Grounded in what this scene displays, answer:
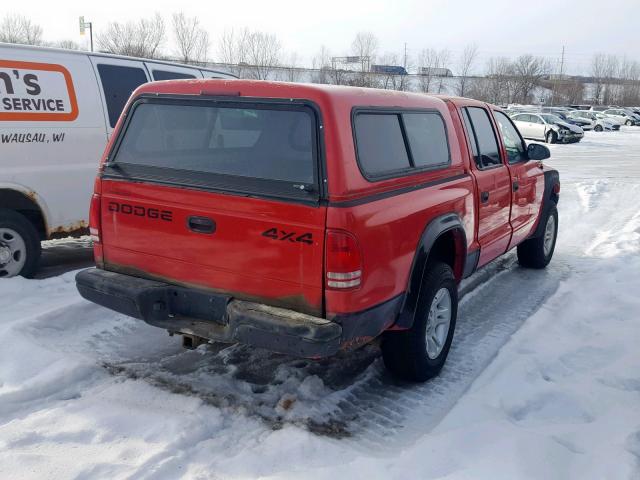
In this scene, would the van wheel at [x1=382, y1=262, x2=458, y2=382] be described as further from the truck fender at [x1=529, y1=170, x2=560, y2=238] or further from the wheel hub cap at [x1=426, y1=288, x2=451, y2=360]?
the truck fender at [x1=529, y1=170, x2=560, y2=238]

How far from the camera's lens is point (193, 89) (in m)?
3.84

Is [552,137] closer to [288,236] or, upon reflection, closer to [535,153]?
[535,153]

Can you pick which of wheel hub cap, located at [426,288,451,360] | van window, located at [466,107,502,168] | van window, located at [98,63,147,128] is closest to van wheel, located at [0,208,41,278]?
van window, located at [98,63,147,128]

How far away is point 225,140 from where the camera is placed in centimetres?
377

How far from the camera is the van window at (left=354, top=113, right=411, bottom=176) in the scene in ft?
11.7

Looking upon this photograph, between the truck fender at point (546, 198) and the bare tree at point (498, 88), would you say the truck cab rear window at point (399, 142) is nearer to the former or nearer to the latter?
the truck fender at point (546, 198)

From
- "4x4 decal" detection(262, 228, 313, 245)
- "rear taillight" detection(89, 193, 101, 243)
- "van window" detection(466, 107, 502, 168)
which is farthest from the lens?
"van window" detection(466, 107, 502, 168)

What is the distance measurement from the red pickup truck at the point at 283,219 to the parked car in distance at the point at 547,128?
84.8 feet

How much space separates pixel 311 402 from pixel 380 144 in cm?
169

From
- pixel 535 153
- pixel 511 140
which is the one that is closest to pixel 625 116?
pixel 535 153

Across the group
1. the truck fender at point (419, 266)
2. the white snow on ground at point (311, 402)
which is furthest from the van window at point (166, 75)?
the truck fender at point (419, 266)

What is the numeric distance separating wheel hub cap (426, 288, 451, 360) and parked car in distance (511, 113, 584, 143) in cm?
2572

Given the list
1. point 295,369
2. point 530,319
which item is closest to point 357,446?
point 295,369

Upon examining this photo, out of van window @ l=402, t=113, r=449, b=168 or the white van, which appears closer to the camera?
van window @ l=402, t=113, r=449, b=168
